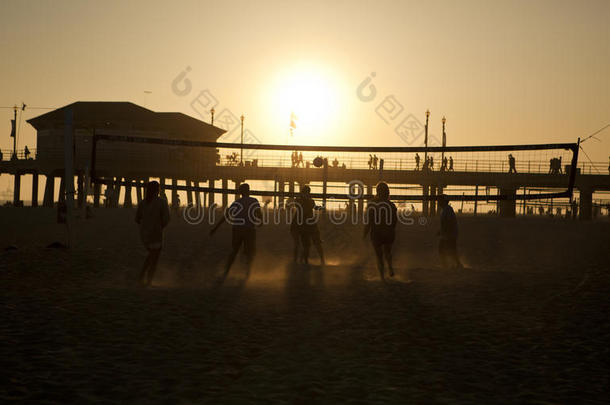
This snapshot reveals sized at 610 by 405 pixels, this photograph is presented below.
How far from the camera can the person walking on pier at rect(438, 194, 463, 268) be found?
495 inches

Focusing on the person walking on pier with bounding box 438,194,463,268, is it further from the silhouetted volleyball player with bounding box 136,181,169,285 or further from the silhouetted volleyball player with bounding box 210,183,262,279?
the silhouetted volleyball player with bounding box 136,181,169,285

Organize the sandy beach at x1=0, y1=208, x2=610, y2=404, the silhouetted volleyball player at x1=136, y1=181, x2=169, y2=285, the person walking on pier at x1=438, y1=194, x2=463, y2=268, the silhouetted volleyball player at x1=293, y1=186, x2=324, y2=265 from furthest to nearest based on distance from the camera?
1. the silhouetted volleyball player at x1=293, y1=186, x2=324, y2=265
2. the person walking on pier at x1=438, y1=194, x2=463, y2=268
3. the silhouetted volleyball player at x1=136, y1=181, x2=169, y2=285
4. the sandy beach at x1=0, y1=208, x2=610, y2=404

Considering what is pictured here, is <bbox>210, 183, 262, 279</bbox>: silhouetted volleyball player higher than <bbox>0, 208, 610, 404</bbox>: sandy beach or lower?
higher

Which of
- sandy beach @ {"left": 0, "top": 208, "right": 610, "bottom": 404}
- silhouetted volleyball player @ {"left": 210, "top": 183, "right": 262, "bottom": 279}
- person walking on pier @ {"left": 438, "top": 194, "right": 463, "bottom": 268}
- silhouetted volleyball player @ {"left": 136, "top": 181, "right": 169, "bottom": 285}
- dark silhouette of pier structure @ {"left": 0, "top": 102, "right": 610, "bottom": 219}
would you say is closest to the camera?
sandy beach @ {"left": 0, "top": 208, "right": 610, "bottom": 404}

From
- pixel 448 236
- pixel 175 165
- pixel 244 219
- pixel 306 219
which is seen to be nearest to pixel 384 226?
pixel 448 236

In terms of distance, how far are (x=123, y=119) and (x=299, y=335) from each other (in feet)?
160

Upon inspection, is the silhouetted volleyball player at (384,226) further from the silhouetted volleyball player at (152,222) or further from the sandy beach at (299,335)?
the silhouetted volleyball player at (152,222)

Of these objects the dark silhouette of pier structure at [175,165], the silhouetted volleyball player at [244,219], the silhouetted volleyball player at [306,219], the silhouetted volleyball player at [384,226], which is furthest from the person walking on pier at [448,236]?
the dark silhouette of pier structure at [175,165]

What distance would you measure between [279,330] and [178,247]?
1096cm

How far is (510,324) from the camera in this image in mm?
6914

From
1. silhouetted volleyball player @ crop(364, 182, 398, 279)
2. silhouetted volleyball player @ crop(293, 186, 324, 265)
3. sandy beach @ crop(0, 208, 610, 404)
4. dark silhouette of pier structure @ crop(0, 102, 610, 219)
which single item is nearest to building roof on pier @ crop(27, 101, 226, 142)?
dark silhouette of pier structure @ crop(0, 102, 610, 219)

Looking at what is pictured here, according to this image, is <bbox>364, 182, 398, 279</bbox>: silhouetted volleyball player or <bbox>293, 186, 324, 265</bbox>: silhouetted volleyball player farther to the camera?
<bbox>293, 186, 324, 265</bbox>: silhouetted volleyball player

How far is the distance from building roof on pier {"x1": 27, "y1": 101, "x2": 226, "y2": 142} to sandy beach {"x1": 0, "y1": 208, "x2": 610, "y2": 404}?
41638 mm

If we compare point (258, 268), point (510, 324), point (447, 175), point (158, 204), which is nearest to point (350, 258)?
point (258, 268)
